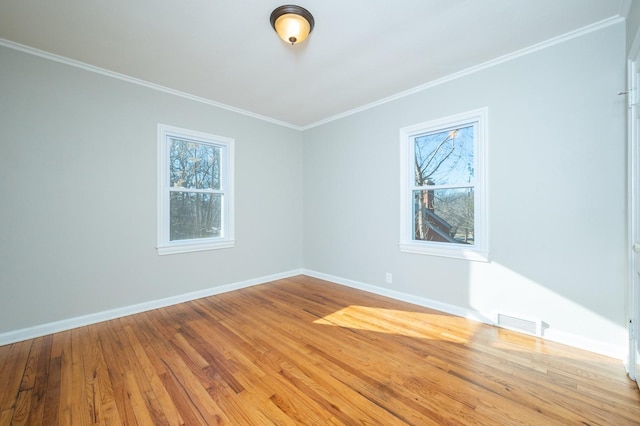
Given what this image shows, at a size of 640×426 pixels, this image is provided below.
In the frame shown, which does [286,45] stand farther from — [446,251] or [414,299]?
[414,299]

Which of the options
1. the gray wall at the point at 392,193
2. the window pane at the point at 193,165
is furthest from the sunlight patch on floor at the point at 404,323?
the window pane at the point at 193,165

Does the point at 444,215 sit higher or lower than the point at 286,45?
lower

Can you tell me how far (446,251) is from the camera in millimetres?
3154

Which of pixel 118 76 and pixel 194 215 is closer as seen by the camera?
pixel 118 76

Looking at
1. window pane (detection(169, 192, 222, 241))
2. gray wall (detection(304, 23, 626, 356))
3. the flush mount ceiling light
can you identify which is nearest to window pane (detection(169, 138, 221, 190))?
window pane (detection(169, 192, 222, 241))

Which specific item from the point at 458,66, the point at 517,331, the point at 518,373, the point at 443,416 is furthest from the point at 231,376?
the point at 458,66

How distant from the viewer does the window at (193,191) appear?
3.44 metres

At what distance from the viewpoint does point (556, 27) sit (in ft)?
7.48

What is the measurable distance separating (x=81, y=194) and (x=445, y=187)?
4.09 metres

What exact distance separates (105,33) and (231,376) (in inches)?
121

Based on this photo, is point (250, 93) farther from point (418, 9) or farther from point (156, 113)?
point (418, 9)

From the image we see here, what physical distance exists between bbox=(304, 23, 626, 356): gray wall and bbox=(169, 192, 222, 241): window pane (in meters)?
2.59

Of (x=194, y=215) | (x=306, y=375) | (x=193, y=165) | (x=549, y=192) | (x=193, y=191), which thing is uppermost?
(x=193, y=165)

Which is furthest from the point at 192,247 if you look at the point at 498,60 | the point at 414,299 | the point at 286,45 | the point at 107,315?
the point at 498,60
